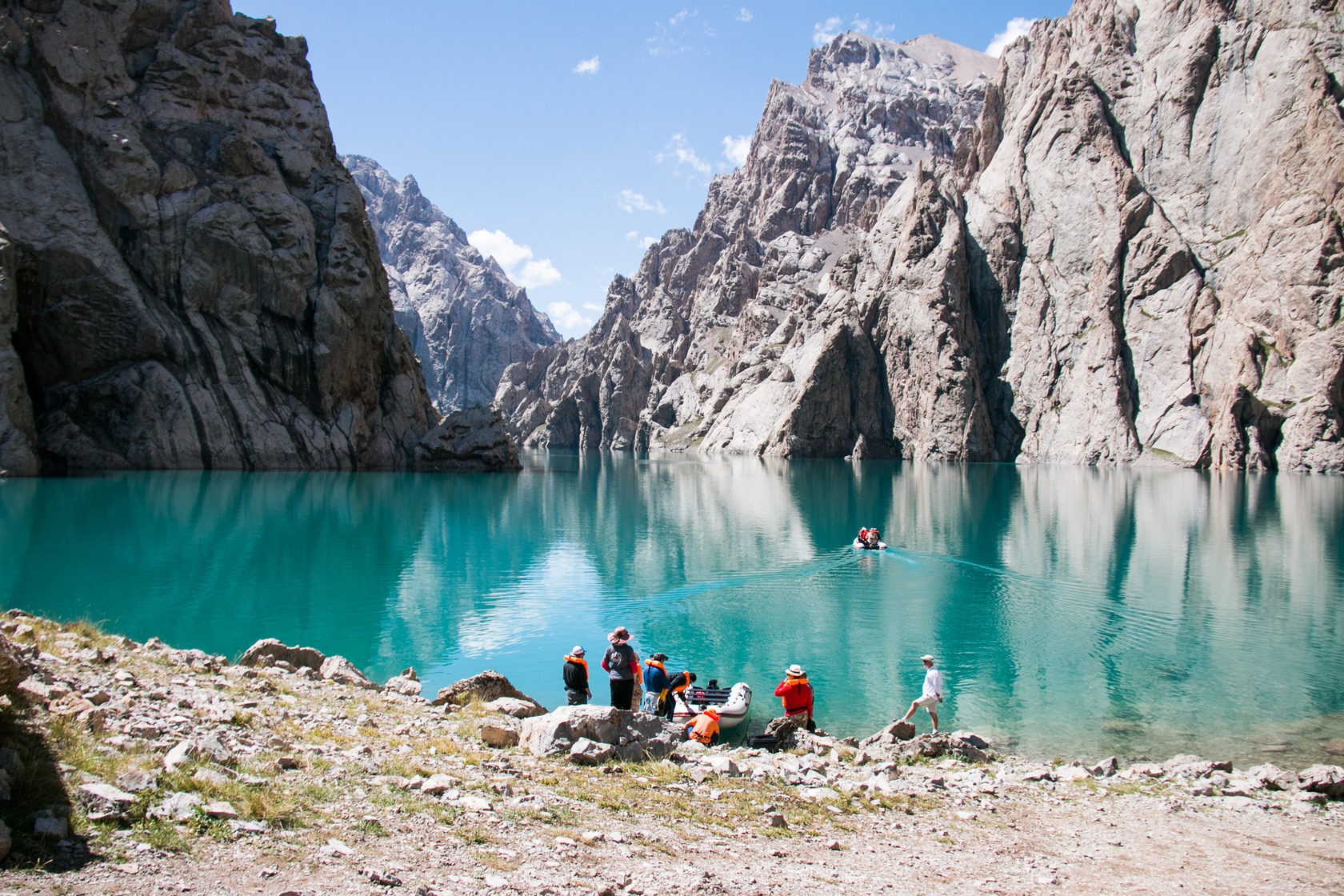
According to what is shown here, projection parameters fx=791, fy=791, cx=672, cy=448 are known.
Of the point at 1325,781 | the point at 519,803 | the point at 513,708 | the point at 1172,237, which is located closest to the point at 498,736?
the point at 513,708

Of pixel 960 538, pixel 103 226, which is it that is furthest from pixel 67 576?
pixel 103 226

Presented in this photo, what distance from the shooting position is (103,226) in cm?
8069

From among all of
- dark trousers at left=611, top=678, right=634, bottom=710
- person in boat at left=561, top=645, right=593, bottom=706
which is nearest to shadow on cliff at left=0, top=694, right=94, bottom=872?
dark trousers at left=611, top=678, right=634, bottom=710

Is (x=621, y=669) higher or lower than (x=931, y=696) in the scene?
higher

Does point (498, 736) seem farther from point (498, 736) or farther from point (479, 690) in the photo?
point (479, 690)

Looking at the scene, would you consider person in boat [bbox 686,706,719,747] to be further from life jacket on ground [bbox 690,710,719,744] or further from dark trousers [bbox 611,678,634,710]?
dark trousers [bbox 611,678,634,710]

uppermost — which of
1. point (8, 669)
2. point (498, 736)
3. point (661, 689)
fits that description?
point (8, 669)

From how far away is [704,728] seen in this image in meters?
17.2

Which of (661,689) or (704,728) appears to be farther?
(661,689)

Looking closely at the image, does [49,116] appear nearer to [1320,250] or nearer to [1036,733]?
[1036,733]

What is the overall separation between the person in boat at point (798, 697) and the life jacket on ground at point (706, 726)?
5.57 feet

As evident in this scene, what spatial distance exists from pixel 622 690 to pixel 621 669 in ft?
1.48

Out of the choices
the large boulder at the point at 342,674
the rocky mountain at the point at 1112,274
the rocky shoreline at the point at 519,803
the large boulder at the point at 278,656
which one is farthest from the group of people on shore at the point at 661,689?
the rocky mountain at the point at 1112,274

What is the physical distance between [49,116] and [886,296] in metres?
140
